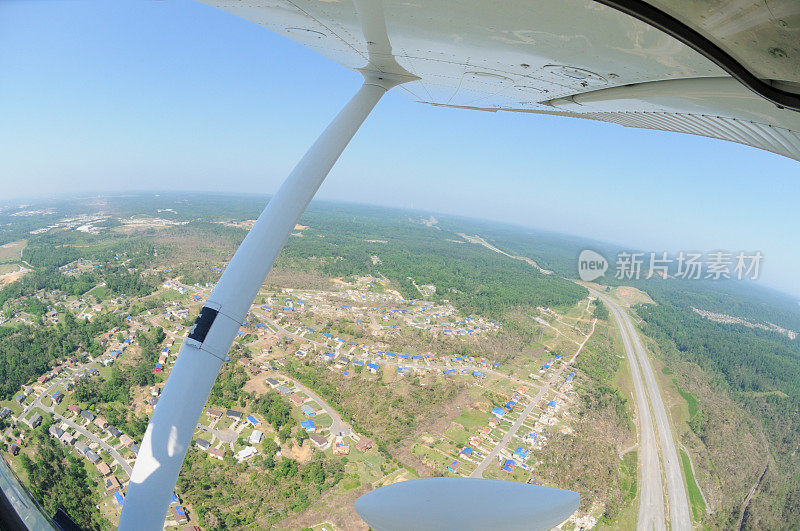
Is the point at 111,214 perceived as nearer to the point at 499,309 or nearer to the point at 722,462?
the point at 499,309

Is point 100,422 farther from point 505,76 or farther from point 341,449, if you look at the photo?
point 505,76

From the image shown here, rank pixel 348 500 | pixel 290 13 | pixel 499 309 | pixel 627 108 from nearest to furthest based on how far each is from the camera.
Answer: pixel 290 13 → pixel 627 108 → pixel 348 500 → pixel 499 309

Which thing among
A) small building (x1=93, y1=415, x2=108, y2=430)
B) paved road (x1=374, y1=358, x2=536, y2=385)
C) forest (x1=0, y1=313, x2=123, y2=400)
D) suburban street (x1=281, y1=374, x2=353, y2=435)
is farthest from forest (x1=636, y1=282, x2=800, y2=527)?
forest (x1=0, y1=313, x2=123, y2=400)

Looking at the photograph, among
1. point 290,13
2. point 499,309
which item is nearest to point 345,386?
point 290,13

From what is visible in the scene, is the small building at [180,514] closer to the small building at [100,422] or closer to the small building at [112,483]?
the small building at [112,483]

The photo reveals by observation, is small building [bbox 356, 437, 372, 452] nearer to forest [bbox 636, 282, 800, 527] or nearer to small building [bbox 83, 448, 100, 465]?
small building [bbox 83, 448, 100, 465]
